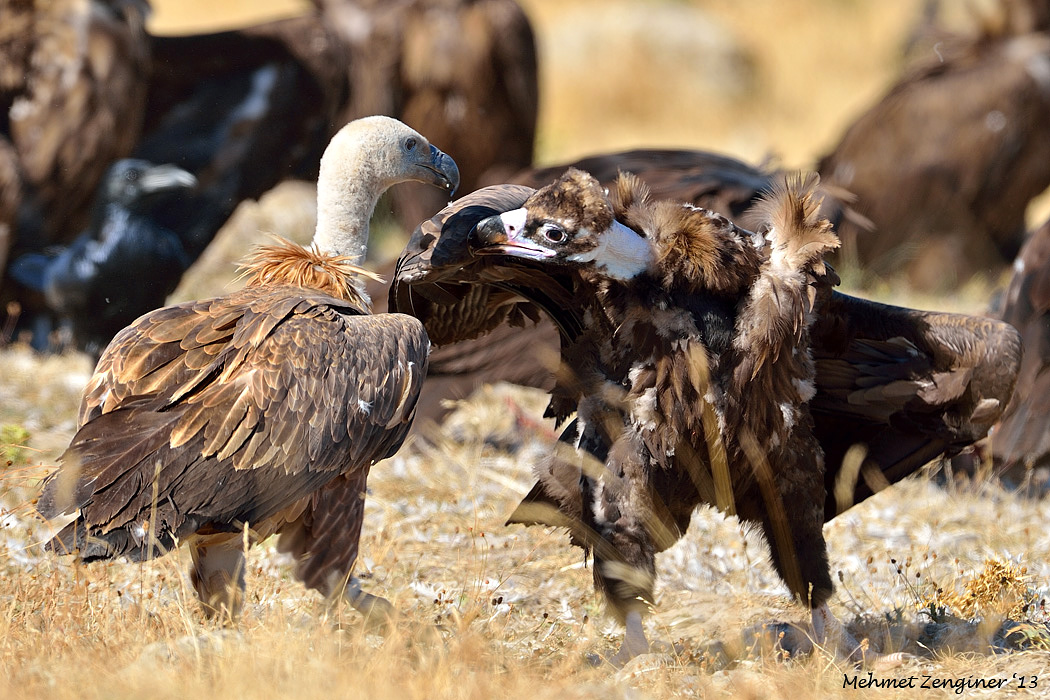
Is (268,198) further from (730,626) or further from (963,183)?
(730,626)

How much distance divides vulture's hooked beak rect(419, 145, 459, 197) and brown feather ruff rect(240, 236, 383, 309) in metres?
0.50

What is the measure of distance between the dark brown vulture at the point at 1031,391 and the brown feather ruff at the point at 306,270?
280 cm

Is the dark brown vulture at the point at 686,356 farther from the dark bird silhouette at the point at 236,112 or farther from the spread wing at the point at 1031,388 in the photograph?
the dark bird silhouette at the point at 236,112

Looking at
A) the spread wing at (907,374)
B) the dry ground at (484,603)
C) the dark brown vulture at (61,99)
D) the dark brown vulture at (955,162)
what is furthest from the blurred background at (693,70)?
the spread wing at (907,374)

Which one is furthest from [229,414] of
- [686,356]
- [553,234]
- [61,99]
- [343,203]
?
[61,99]

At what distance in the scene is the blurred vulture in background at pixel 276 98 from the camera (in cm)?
614

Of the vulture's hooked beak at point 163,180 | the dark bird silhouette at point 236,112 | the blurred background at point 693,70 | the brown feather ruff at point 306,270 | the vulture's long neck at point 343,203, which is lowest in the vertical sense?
the blurred background at point 693,70

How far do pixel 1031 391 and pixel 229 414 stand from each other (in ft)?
11.5

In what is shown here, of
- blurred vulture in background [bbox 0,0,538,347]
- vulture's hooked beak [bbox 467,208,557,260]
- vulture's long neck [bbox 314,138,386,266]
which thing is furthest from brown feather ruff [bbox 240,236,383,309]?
blurred vulture in background [bbox 0,0,538,347]

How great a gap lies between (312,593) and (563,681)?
4.82ft

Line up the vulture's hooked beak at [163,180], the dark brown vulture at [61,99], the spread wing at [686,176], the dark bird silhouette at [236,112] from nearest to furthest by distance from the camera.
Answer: the spread wing at [686,176] → the dark brown vulture at [61,99] → the vulture's hooked beak at [163,180] → the dark bird silhouette at [236,112]

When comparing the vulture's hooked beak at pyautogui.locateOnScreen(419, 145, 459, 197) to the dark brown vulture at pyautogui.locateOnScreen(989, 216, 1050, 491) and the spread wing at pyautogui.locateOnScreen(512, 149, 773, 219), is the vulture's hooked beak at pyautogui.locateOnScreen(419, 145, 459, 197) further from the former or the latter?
the dark brown vulture at pyautogui.locateOnScreen(989, 216, 1050, 491)

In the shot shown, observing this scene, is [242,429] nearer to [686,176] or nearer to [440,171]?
[440,171]

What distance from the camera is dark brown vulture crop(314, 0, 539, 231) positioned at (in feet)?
23.5
